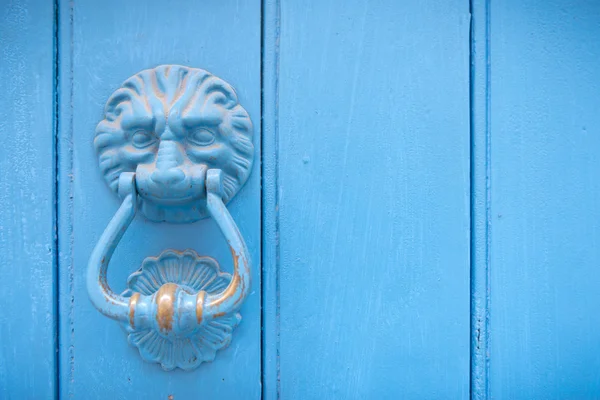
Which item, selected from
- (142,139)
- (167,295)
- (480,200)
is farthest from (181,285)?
(480,200)

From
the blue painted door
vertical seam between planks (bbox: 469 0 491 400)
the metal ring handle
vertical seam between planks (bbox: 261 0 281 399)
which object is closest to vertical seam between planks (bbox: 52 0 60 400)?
the blue painted door

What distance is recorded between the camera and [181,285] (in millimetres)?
445

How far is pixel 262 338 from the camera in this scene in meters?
0.47

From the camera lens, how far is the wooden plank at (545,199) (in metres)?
0.48

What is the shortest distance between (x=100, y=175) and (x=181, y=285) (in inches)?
6.3

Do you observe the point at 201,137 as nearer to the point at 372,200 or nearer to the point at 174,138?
the point at 174,138

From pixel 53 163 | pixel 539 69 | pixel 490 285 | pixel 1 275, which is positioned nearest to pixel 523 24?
pixel 539 69

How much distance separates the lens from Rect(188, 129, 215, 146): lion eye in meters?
0.43

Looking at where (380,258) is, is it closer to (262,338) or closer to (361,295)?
(361,295)

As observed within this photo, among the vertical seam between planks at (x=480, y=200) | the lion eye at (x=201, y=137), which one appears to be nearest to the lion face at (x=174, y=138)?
the lion eye at (x=201, y=137)

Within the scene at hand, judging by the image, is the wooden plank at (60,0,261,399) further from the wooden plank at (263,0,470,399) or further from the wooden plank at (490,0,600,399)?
the wooden plank at (490,0,600,399)

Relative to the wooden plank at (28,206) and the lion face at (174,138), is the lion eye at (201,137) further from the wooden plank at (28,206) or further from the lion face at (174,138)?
the wooden plank at (28,206)

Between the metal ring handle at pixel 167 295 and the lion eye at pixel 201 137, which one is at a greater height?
the lion eye at pixel 201 137

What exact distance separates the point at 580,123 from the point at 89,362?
65 cm
